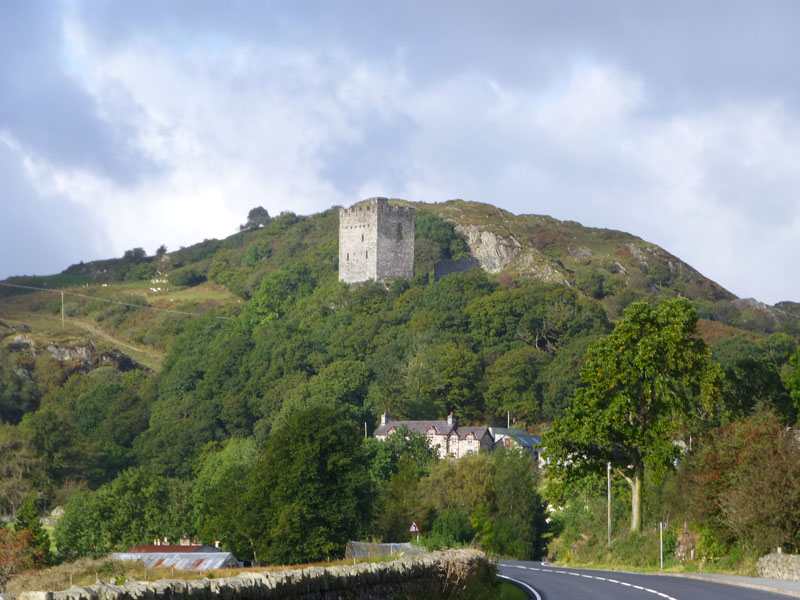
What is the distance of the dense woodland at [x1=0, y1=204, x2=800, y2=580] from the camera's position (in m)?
40.5

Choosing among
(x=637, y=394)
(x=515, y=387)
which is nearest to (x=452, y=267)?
(x=515, y=387)

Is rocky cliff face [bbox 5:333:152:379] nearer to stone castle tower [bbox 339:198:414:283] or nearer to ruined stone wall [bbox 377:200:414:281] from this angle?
stone castle tower [bbox 339:198:414:283]

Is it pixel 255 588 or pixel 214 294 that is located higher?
pixel 214 294

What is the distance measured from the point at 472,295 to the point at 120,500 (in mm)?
57388

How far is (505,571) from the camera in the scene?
37.5m

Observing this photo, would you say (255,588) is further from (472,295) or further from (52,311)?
(52,311)

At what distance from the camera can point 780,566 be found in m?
27.2

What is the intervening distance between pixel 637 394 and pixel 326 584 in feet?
94.4

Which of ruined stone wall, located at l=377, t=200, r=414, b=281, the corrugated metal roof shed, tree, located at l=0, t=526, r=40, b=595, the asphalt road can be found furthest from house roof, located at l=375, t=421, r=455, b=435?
the asphalt road

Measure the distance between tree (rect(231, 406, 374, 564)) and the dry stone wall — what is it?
31.5 metres

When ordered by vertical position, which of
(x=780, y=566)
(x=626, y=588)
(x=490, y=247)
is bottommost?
(x=626, y=588)

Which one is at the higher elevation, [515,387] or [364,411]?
[515,387]

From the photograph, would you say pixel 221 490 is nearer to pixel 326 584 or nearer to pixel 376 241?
pixel 326 584

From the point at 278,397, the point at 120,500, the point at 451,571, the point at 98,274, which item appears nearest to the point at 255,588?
the point at 451,571
